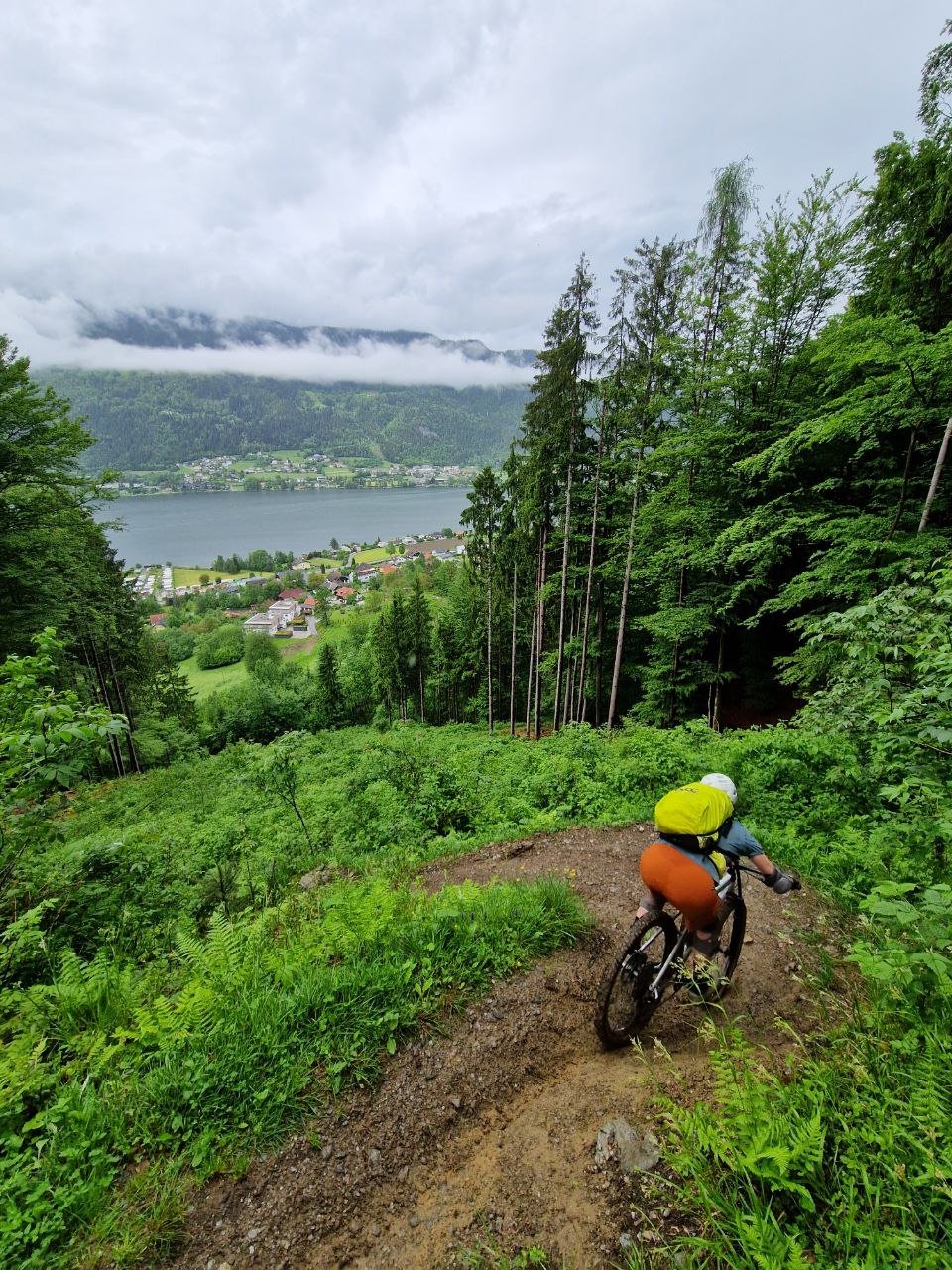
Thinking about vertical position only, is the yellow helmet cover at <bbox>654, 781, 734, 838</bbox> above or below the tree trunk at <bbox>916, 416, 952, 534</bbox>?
below

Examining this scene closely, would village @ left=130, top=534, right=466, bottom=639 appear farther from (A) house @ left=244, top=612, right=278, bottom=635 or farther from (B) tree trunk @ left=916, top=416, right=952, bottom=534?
(B) tree trunk @ left=916, top=416, right=952, bottom=534

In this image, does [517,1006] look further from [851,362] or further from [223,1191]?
[851,362]

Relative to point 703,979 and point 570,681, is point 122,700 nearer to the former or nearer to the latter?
point 570,681

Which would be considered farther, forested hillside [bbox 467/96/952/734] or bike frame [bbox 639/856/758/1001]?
forested hillside [bbox 467/96/952/734]

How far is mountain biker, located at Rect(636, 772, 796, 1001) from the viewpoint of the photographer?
324cm

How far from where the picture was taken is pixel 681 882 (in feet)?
10.6

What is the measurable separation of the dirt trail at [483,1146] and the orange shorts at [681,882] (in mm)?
800

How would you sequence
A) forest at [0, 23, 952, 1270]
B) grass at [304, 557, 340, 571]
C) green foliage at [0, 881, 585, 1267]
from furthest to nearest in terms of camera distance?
grass at [304, 557, 340, 571] → green foliage at [0, 881, 585, 1267] → forest at [0, 23, 952, 1270]

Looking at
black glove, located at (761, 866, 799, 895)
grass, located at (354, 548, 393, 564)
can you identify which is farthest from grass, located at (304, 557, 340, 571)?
black glove, located at (761, 866, 799, 895)

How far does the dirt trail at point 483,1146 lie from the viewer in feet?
7.65

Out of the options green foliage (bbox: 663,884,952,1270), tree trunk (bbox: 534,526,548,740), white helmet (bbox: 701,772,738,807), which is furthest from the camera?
tree trunk (bbox: 534,526,548,740)

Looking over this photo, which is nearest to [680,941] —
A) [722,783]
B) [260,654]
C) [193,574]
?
[722,783]

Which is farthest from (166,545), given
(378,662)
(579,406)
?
(579,406)

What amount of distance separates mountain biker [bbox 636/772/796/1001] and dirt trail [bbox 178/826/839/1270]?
0.69 metres
